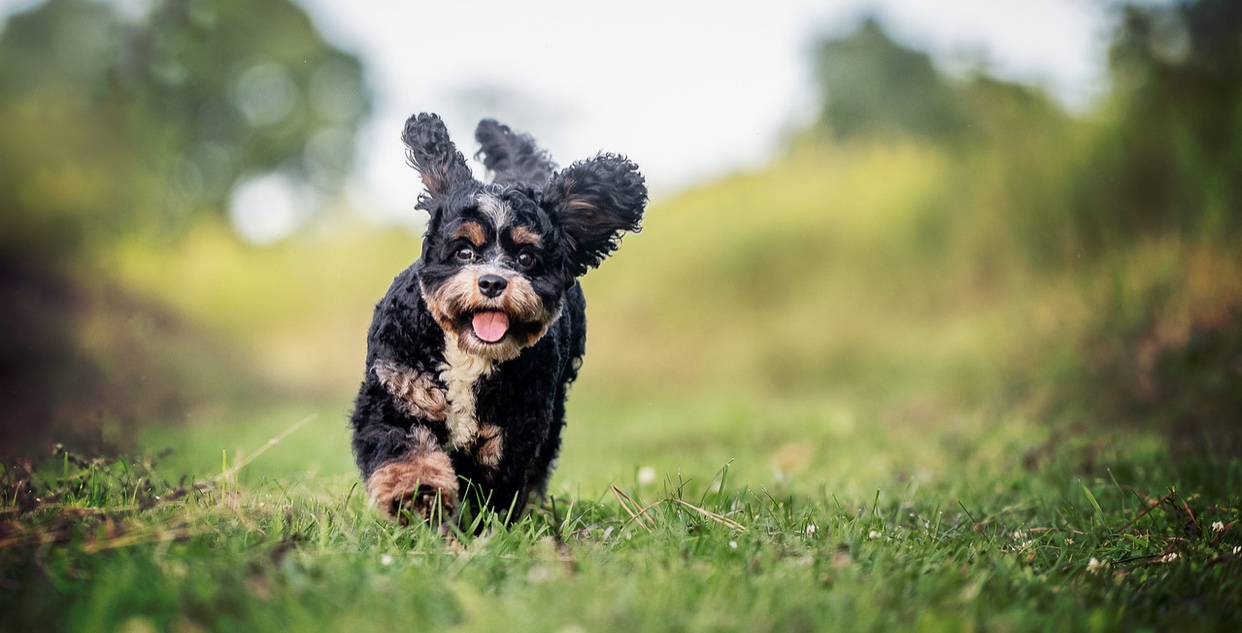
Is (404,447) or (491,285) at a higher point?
(491,285)

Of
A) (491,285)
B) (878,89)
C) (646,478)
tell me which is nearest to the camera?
(491,285)

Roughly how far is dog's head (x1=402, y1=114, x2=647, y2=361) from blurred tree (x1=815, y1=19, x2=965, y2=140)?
12613 mm

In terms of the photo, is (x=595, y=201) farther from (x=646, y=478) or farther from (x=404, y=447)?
(x=646, y=478)

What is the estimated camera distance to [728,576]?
310 centimetres

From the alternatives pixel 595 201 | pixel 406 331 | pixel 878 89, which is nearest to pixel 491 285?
pixel 406 331

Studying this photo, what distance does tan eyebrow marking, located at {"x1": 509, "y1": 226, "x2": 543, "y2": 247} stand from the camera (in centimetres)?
423

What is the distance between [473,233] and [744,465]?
3917 mm

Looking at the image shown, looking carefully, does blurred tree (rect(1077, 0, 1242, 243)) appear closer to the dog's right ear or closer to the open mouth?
the dog's right ear

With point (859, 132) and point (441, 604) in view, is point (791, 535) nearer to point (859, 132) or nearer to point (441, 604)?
point (441, 604)

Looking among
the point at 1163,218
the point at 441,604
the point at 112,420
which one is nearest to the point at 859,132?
the point at 1163,218

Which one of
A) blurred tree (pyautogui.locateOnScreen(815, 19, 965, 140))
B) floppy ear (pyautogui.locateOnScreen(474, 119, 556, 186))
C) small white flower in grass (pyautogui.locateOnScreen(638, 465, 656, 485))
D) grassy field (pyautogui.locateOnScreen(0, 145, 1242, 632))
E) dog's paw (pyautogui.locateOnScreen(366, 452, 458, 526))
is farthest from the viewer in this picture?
blurred tree (pyautogui.locateOnScreen(815, 19, 965, 140))

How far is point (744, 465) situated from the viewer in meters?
7.48

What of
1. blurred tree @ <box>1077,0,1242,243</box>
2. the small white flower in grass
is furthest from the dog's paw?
blurred tree @ <box>1077,0,1242,243</box>

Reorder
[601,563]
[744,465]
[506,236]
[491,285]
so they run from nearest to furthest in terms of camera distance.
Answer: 1. [601,563]
2. [491,285]
3. [506,236]
4. [744,465]
